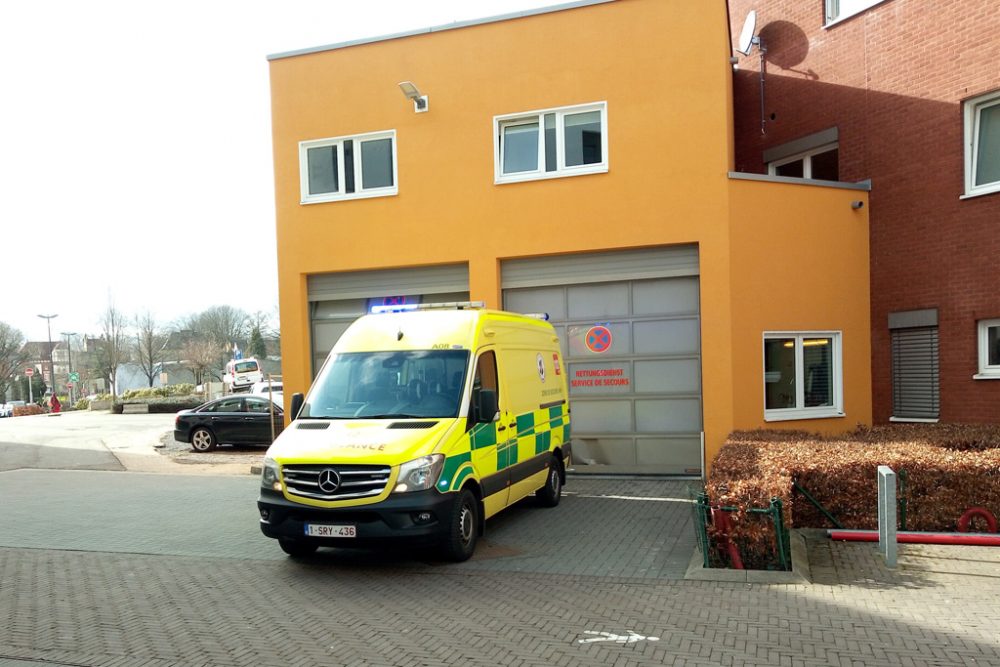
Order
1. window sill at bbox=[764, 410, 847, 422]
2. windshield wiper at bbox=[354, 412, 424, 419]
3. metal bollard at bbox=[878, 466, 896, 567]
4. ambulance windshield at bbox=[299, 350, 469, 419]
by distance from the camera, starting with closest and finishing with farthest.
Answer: metal bollard at bbox=[878, 466, 896, 567] → windshield wiper at bbox=[354, 412, 424, 419] → ambulance windshield at bbox=[299, 350, 469, 419] → window sill at bbox=[764, 410, 847, 422]

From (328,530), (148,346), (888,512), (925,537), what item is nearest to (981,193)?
(925,537)

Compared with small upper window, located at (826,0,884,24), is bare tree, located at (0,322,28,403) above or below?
below

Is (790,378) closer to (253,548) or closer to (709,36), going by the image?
(709,36)

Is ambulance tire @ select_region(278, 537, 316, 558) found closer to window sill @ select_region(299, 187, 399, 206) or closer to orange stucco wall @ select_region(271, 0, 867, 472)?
orange stucco wall @ select_region(271, 0, 867, 472)

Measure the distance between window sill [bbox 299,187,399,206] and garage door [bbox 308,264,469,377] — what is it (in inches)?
51.5

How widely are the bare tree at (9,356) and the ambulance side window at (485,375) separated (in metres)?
66.4

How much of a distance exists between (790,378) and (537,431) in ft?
16.0

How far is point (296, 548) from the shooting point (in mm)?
8016

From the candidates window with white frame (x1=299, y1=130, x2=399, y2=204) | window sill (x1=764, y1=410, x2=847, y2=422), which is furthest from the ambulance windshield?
window sill (x1=764, y1=410, x2=847, y2=422)

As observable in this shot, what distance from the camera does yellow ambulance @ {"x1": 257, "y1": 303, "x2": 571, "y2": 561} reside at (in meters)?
7.12

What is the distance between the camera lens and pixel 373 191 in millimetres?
13914

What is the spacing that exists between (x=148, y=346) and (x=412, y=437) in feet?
198

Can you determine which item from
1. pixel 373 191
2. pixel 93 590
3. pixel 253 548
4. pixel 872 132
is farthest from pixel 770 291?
pixel 93 590

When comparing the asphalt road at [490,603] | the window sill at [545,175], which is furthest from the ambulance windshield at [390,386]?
the window sill at [545,175]
